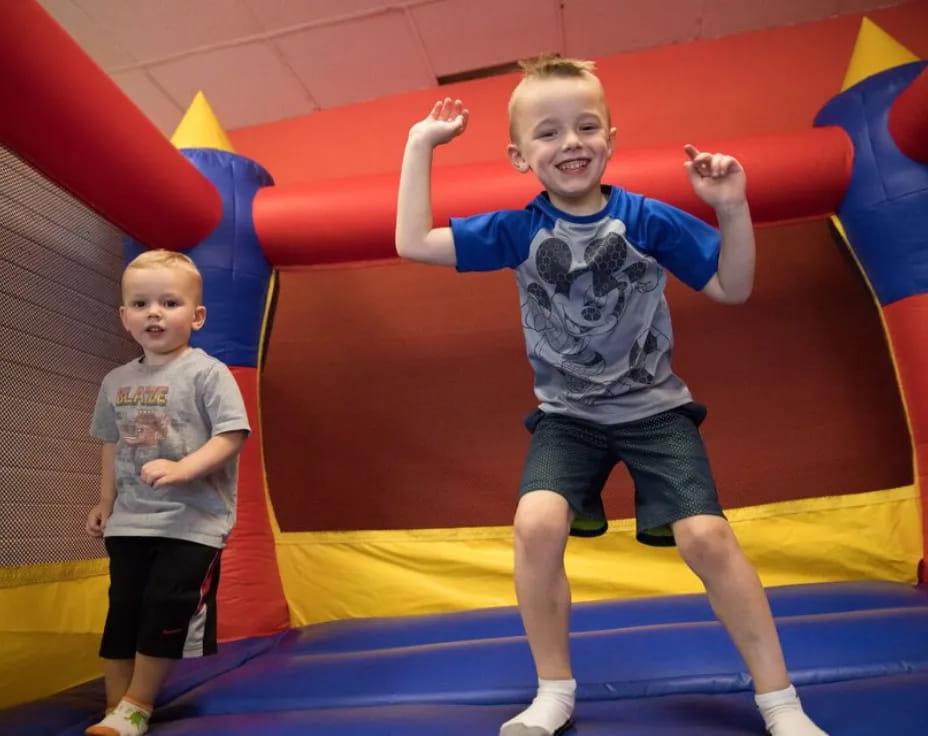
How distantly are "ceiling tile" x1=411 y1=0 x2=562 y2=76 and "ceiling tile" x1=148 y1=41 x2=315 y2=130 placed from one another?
1.72 ft

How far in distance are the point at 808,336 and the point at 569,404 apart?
1.31m

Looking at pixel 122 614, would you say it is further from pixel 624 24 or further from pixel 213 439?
pixel 624 24

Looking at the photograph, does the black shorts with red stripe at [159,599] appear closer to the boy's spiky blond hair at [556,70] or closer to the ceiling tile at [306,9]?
the boy's spiky blond hair at [556,70]

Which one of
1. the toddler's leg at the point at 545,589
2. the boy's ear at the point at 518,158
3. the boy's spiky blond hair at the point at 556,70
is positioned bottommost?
the toddler's leg at the point at 545,589

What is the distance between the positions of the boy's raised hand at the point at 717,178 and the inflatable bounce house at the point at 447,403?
2.04ft

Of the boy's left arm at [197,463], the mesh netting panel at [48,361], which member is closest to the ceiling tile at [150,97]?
the mesh netting panel at [48,361]

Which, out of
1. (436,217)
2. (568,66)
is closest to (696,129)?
(436,217)

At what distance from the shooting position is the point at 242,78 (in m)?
2.64

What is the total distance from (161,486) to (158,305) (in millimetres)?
297

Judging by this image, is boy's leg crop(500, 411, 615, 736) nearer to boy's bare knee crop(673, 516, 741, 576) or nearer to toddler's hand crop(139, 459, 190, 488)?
boy's bare knee crop(673, 516, 741, 576)

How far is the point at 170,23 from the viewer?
2424 mm

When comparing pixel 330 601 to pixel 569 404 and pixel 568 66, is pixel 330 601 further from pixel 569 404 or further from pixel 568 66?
pixel 568 66

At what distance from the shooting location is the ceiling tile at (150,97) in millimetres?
2635

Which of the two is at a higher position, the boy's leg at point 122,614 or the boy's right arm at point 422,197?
the boy's right arm at point 422,197
